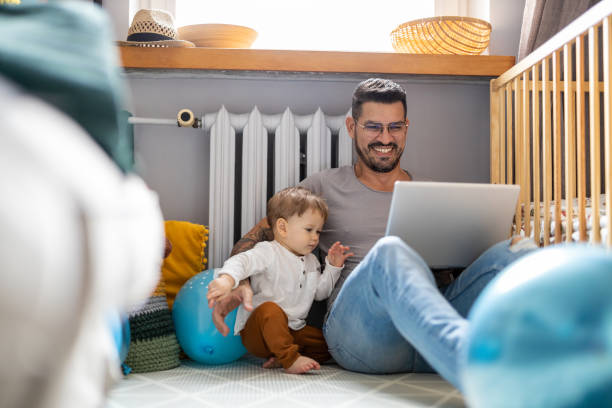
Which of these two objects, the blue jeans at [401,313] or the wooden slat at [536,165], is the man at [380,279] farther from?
the wooden slat at [536,165]

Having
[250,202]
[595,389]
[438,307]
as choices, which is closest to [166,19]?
[250,202]

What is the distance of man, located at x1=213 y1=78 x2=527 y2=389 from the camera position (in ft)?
2.88

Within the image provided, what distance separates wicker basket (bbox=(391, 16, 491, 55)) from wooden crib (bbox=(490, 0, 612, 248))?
170 mm

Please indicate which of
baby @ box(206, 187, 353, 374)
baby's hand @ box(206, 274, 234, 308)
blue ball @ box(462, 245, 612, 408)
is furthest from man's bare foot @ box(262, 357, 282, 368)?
blue ball @ box(462, 245, 612, 408)

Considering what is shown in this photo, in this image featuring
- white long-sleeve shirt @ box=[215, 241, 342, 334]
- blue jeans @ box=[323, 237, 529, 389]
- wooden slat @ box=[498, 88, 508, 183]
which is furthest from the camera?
wooden slat @ box=[498, 88, 508, 183]

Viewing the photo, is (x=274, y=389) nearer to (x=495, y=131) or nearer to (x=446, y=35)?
(x=495, y=131)

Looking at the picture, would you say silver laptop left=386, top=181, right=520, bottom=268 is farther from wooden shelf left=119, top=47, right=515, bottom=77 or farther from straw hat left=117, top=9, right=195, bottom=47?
straw hat left=117, top=9, right=195, bottom=47

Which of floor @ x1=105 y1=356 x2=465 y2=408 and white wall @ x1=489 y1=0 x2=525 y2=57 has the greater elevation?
white wall @ x1=489 y1=0 x2=525 y2=57

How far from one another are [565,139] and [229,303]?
907 mm

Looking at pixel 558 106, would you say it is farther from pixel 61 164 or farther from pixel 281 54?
pixel 61 164

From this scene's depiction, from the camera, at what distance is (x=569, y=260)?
59cm

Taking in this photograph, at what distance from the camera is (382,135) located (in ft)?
5.50

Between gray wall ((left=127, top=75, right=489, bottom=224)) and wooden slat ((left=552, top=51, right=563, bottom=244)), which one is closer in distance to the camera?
wooden slat ((left=552, top=51, right=563, bottom=244))

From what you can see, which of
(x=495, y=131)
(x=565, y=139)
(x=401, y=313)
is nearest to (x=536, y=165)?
(x=565, y=139)
